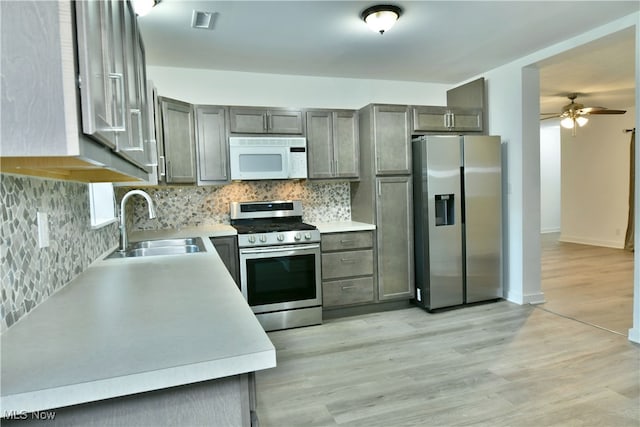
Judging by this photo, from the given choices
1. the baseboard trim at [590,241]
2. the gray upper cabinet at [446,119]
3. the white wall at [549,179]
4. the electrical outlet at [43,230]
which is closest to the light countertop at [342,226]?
the gray upper cabinet at [446,119]

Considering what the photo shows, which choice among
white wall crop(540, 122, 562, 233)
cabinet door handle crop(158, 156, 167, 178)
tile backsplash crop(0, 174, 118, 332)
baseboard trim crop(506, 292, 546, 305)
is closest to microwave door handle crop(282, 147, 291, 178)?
cabinet door handle crop(158, 156, 167, 178)

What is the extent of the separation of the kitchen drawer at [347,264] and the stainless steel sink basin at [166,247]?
4.28 ft

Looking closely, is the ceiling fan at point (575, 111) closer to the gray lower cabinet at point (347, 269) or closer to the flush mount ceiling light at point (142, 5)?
the gray lower cabinet at point (347, 269)

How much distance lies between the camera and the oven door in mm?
3482

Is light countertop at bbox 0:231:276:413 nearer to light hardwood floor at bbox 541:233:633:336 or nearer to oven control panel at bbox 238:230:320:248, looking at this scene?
oven control panel at bbox 238:230:320:248

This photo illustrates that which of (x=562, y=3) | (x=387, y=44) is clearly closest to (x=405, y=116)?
(x=387, y=44)

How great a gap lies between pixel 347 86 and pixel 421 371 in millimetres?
3093

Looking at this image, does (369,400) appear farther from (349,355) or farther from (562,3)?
(562,3)

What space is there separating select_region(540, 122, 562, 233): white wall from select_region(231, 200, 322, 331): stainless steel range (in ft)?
25.5

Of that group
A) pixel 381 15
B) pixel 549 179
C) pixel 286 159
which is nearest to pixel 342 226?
pixel 286 159

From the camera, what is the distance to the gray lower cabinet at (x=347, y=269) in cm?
378

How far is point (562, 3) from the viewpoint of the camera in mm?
2676

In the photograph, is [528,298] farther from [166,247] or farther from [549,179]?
[549,179]

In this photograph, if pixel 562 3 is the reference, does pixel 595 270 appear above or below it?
below
